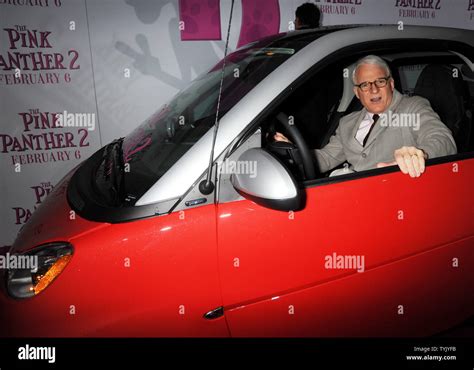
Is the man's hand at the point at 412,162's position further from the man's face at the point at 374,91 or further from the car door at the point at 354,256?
the man's face at the point at 374,91

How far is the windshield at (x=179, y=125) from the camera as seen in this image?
1258 mm

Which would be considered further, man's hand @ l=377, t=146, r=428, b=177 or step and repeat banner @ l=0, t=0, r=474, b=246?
step and repeat banner @ l=0, t=0, r=474, b=246

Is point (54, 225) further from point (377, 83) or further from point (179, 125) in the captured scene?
point (377, 83)

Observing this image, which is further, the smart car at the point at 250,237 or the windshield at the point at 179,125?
the windshield at the point at 179,125

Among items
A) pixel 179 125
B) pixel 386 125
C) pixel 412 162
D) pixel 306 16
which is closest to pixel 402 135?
pixel 386 125

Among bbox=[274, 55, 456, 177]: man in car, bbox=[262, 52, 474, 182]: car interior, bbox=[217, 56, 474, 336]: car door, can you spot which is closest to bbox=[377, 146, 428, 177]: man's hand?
bbox=[217, 56, 474, 336]: car door

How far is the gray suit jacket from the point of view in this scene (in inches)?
59.1

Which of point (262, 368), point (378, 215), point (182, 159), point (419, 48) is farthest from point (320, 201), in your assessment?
point (419, 48)

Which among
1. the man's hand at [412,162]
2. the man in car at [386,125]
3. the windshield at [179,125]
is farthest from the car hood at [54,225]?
the man's hand at [412,162]

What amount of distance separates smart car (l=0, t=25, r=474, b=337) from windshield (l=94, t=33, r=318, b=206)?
0.01 metres

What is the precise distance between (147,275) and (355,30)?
1.23 metres

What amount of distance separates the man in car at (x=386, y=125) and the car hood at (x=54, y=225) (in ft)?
3.07

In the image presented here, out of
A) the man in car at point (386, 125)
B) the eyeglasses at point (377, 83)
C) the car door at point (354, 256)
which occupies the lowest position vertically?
the car door at point (354, 256)

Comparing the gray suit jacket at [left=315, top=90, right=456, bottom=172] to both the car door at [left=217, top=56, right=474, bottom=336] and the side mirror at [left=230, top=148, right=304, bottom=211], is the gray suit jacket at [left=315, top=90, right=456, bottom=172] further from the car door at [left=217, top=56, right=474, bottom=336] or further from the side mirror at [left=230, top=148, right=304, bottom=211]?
the side mirror at [left=230, top=148, right=304, bottom=211]
